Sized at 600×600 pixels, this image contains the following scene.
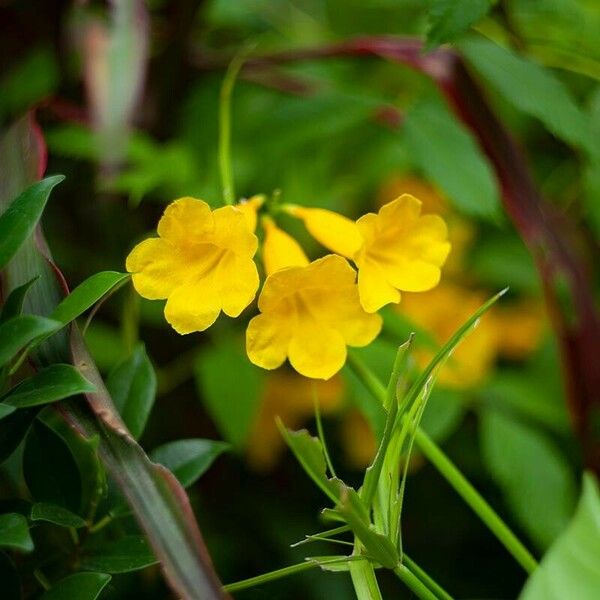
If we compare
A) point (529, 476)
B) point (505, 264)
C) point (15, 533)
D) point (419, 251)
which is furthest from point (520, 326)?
point (15, 533)

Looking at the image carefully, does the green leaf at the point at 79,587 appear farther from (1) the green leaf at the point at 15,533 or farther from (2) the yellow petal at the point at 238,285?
(2) the yellow petal at the point at 238,285

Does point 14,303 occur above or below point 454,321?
above

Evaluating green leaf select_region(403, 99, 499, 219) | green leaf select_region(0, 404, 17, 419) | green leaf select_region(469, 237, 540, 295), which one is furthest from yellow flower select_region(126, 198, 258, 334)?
green leaf select_region(469, 237, 540, 295)

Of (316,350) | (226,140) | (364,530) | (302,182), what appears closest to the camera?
(364,530)

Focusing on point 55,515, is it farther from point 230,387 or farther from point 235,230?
point 230,387

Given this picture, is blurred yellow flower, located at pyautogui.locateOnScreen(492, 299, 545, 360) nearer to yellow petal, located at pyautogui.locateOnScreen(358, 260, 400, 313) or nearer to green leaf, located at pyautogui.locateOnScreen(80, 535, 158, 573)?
yellow petal, located at pyautogui.locateOnScreen(358, 260, 400, 313)

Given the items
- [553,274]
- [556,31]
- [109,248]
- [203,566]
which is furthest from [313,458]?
[556,31]
